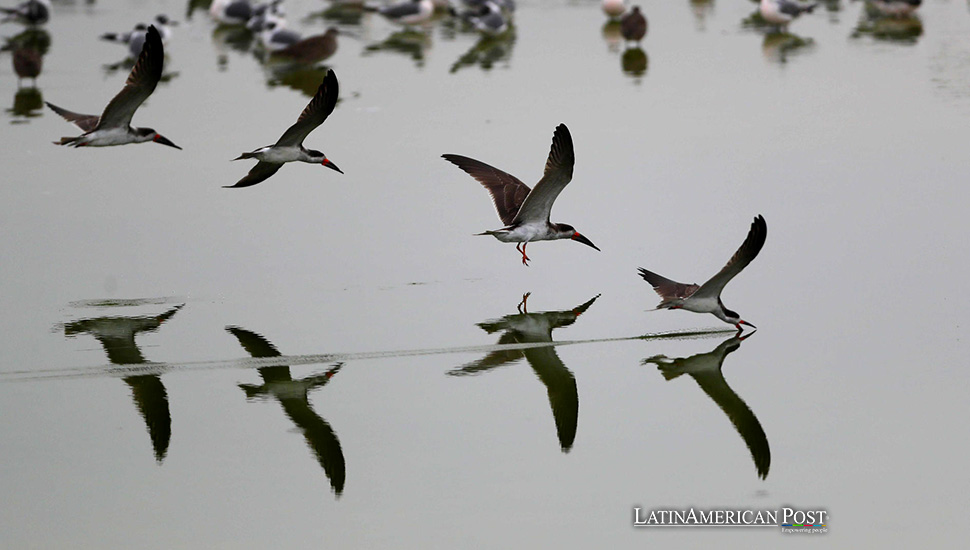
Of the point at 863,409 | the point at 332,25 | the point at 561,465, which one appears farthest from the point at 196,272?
the point at 332,25

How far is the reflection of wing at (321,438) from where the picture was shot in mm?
5531

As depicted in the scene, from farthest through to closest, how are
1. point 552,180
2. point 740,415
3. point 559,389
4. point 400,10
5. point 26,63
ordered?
point 400,10
point 26,63
point 552,180
point 559,389
point 740,415

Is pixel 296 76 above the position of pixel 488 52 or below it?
below

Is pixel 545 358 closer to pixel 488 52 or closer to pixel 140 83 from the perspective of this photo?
pixel 140 83

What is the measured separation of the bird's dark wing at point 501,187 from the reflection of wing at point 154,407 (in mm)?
2722

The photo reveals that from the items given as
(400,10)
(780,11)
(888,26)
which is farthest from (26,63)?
Result: (888,26)

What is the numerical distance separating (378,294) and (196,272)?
134cm

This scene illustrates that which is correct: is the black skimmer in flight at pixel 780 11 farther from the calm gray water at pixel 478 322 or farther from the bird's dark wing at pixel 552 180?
the bird's dark wing at pixel 552 180

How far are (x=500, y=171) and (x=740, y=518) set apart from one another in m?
4.12

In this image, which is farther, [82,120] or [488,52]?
[488,52]

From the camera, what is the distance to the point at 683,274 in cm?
810

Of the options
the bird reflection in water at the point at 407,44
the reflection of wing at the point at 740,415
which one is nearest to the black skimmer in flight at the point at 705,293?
the reflection of wing at the point at 740,415

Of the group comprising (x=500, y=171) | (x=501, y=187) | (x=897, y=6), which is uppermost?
(x=897, y=6)

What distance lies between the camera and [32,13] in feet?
55.8
